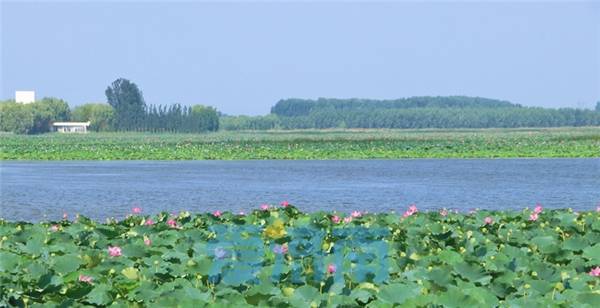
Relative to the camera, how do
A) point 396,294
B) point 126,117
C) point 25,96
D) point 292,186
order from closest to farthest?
point 396,294
point 292,186
point 126,117
point 25,96

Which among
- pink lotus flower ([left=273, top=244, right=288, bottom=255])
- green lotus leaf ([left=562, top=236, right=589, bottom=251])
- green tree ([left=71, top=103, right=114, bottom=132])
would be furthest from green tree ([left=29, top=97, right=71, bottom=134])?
green lotus leaf ([left=562, top=236, right=589, bottom=251])

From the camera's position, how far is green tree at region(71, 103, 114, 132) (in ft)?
416

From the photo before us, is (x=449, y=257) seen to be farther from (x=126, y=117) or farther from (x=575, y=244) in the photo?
(x=126, y=117)

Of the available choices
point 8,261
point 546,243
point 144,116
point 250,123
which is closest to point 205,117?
point 144,116

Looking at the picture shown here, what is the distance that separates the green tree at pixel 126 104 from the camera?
120 metres

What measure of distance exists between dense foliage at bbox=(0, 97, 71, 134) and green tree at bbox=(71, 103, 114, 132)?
9.70 feet

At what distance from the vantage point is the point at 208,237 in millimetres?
Answer: 9883

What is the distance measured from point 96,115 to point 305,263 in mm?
126981

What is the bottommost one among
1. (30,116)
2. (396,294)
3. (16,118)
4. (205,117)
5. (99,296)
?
(16,118)

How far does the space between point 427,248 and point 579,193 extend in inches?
683

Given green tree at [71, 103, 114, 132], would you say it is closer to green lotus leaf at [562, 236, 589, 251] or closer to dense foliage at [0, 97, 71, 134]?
dense foliage at [0, 97, 71, 134]

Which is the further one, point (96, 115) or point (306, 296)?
point (96, 115)

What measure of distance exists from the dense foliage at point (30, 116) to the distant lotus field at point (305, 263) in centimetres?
11185

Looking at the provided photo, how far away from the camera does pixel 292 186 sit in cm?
2806
